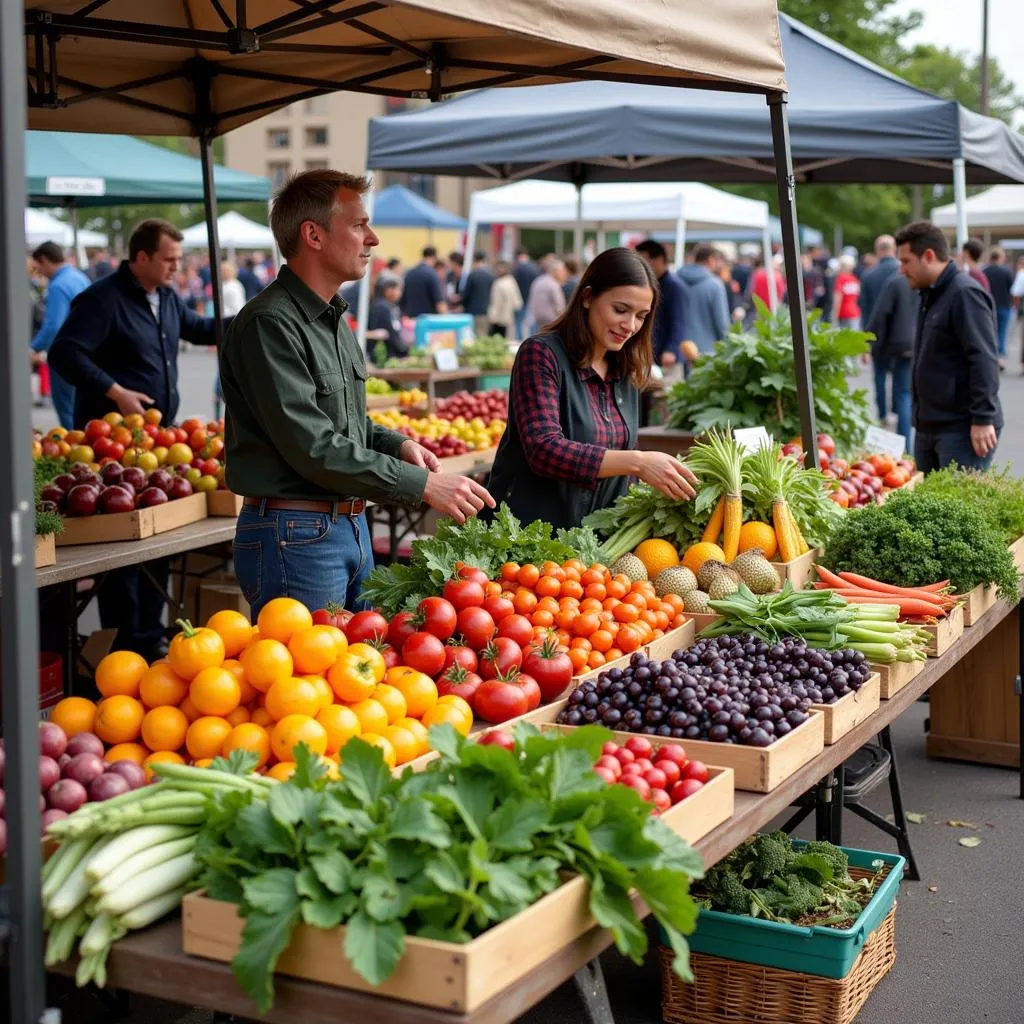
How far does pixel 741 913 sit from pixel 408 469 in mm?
1464

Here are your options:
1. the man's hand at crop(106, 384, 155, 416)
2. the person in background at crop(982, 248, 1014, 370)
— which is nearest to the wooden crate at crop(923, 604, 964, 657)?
the man's hand at crop(106, 384, 155, 416)

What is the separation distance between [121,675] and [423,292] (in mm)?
16391

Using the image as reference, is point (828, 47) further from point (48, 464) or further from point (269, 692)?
point (269, 692)

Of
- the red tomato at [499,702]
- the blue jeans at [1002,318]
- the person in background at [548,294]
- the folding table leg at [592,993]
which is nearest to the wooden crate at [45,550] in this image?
the red tomato at [499,702]

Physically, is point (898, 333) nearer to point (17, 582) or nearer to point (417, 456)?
point (417, 456)

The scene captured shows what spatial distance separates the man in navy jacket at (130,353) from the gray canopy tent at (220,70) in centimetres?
34

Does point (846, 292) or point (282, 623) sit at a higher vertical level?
point (846, 292)

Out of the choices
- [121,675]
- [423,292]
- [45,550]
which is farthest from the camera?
[423,292]

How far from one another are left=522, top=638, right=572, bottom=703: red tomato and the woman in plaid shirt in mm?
1165

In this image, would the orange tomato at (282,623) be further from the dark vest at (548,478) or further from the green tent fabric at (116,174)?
the green tent fabric at (116,174)

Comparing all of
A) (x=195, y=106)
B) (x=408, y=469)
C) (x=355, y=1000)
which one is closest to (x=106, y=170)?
(x=195, y=106)

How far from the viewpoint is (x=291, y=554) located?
3824mm

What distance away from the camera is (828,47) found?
8.61 metres

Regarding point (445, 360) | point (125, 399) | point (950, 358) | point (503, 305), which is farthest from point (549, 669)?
point (503, 305)
